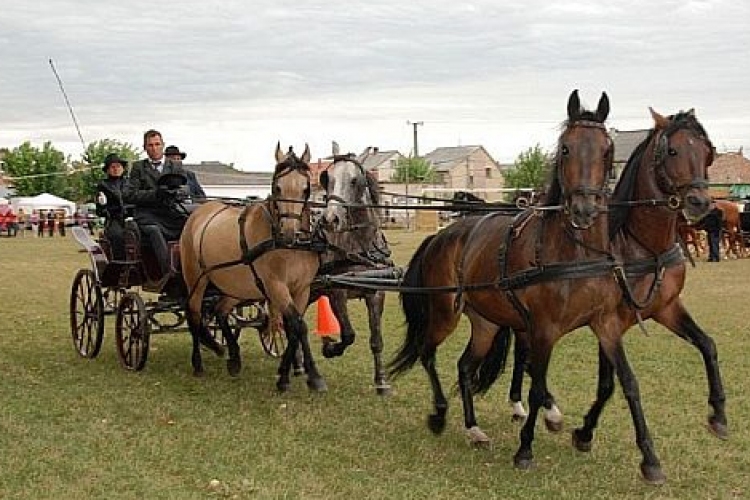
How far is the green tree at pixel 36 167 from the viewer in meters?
89.1

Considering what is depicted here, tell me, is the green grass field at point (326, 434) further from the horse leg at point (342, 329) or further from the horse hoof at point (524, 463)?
the horse leg at point (342, 329)

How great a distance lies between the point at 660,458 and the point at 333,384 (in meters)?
3.76

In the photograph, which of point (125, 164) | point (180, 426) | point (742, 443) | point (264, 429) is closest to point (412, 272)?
point (264, 429)

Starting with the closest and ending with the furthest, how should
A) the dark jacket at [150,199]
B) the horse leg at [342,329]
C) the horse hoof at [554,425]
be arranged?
the horse hoof at [554,425], the horse leg at [342,329], the dark jacket at [150,199]

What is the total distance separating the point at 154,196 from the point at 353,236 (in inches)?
99.4

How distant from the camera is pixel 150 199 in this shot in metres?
11.0

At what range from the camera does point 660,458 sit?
6988 millimetres

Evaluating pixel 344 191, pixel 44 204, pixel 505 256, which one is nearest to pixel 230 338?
pixel 344 191

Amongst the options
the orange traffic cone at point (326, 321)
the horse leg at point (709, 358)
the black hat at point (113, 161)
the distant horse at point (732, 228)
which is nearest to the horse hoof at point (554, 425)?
the horse leg at point (709, 358)

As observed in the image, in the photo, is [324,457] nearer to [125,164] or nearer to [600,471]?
[600,471]

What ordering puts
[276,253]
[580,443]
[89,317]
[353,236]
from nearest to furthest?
[580,443]
[276,253]
[353,236]
[89,317]

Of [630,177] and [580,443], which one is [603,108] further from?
[580,443]

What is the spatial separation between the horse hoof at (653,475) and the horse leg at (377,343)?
342 centimetres

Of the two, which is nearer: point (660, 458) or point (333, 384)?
point (660, 458)
